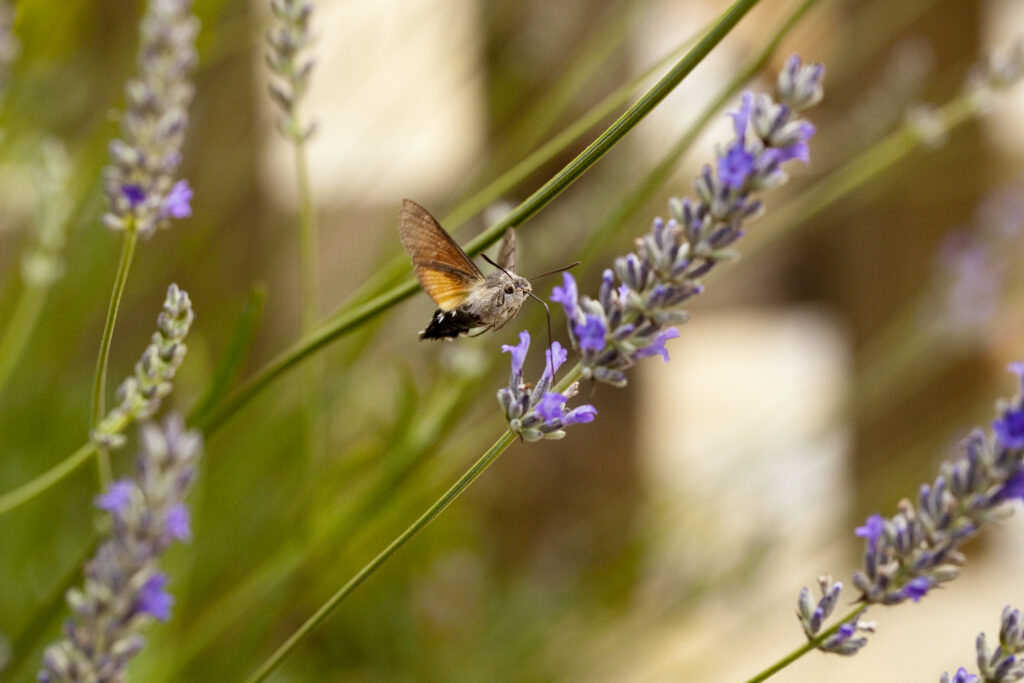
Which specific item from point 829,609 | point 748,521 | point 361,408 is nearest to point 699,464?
point 748,521

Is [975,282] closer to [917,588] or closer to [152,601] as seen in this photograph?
[917,588]

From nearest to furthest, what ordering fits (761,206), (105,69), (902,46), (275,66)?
(761,206) < (275,66) < (105,69) < (902,46)

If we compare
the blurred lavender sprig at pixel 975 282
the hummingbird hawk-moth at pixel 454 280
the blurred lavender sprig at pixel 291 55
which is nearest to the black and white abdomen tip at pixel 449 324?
the hummingbird hawk-moth at pixel 454 280

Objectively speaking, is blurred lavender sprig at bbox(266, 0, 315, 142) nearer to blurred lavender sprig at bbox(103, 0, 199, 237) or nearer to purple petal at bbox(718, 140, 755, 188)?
blurred lavender sprig at bbox(103, 0, 199, 237)

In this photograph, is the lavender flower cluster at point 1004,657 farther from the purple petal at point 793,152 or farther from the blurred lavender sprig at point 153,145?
the blurred lavender sprig at point 153,145

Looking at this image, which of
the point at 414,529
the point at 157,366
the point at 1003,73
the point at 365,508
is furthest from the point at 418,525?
the point at 1003,73

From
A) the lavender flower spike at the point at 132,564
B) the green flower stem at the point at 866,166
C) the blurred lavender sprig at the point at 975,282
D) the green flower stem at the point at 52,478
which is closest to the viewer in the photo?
the lavender flower spike at the point at 132,564

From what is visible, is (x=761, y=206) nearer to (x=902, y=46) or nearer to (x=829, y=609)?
(x=829, y=609)
